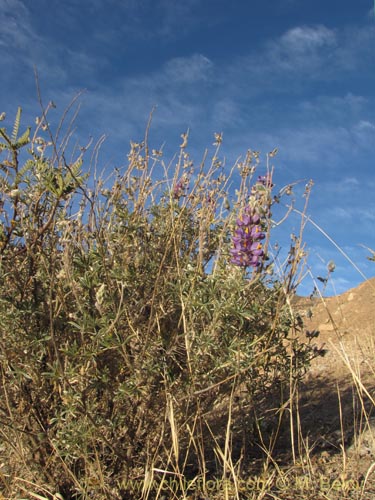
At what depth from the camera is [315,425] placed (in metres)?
3.38

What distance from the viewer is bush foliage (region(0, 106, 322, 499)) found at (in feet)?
7.27

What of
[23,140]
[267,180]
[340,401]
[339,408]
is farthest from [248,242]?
[340,401]

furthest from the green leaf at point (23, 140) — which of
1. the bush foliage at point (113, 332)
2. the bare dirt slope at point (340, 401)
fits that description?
the bare dirt slope at point (340, 401)

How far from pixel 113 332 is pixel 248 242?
29.1 inches

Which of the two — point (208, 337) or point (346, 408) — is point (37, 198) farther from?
point (346, 408)

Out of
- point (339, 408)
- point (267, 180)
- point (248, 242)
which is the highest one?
point (267, 180)

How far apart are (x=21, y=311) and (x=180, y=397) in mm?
848

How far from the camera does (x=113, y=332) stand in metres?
2.29

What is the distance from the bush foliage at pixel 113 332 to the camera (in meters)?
2.21

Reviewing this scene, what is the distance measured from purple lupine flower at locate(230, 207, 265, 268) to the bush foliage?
1.3 inches

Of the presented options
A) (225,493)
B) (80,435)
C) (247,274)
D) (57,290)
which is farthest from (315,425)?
(57,290)

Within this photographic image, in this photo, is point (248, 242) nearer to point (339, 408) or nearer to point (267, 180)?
point (267, 180)

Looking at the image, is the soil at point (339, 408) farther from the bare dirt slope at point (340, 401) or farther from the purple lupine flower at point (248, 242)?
the purple lupine flower at point (248, 242)

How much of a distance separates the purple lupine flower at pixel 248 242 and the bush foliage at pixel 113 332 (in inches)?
1.3
